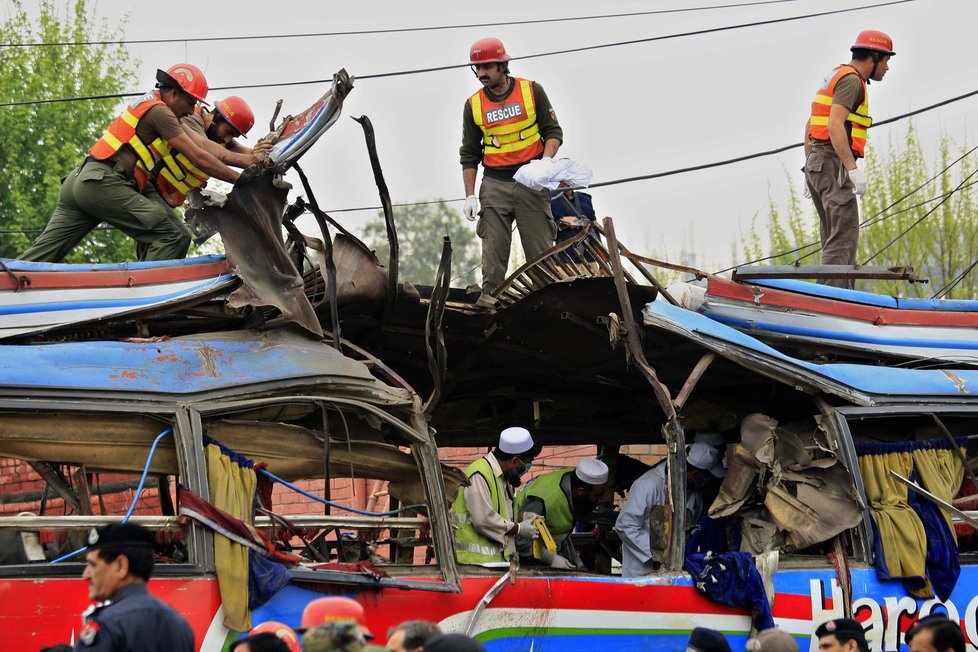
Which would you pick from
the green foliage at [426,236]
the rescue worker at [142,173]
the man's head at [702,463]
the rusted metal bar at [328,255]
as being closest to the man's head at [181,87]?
the rescue worker at [142,173]

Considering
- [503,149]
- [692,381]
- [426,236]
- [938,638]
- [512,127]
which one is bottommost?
[938,638]

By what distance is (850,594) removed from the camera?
25.2ft

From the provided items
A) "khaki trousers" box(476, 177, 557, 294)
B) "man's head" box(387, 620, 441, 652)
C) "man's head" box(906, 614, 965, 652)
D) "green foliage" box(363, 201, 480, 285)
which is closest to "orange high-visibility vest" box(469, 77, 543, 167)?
"khaki trousers" box(476, 177, 557, 294)

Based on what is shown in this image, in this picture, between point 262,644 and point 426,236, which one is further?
point 426,236

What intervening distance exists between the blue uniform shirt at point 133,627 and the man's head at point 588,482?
13.8ft

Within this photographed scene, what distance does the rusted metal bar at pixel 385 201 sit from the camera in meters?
6.96

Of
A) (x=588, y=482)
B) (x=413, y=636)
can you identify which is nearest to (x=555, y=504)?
(x=588, y=482)

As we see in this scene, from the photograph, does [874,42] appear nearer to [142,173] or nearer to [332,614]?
[142,173]

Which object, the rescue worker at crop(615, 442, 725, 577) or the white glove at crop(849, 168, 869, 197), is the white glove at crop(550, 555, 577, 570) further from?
the white glove at crop(849, 168, 869, 197)

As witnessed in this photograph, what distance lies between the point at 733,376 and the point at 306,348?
3205 mm

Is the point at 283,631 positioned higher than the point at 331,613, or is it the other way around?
the point at 331,613

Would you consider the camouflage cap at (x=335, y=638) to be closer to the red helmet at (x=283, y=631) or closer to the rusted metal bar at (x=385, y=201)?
the red helmet at (x=283, y=631)

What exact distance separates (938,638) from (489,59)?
5.50m

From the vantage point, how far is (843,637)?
659 centimetres
